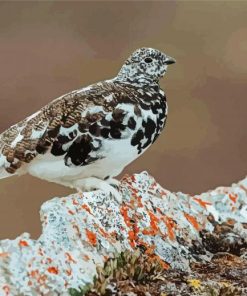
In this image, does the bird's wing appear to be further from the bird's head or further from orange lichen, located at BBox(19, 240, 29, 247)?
orange lichen, located at BBox(19, 240, 29, 247)

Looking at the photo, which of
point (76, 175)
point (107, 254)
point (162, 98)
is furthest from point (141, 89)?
point (107, 254)

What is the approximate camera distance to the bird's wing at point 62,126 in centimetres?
213

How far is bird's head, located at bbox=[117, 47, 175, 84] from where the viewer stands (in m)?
2.26

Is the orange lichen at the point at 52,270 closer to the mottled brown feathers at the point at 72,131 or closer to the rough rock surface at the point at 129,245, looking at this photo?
the rough rock surface at the point at 129,245

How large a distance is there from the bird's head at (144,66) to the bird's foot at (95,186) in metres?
0.24

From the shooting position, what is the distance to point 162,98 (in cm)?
225

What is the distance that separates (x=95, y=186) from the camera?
2211mm

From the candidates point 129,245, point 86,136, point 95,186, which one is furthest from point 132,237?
point 86,136

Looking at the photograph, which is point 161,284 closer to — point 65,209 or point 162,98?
point 65,209

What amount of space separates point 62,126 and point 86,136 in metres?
0.05

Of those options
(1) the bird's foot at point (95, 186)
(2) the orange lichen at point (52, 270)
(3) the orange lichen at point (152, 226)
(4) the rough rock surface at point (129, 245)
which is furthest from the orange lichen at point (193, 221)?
(2) the orange lichen at point (52, 270)

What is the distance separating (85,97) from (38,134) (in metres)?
0.13

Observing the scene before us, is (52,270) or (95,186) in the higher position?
(95,186)

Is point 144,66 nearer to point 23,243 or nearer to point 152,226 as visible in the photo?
point 152,226
